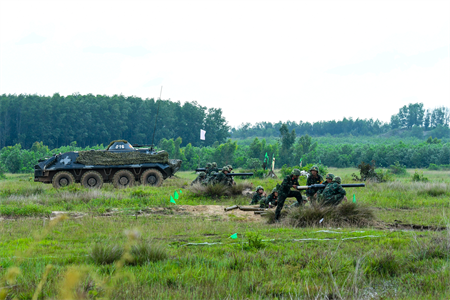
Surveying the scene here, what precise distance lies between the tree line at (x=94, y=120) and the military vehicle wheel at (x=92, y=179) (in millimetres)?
46011

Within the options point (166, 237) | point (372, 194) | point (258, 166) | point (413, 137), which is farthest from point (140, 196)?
point (413, 137)

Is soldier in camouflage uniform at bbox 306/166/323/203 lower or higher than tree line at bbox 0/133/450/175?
higher

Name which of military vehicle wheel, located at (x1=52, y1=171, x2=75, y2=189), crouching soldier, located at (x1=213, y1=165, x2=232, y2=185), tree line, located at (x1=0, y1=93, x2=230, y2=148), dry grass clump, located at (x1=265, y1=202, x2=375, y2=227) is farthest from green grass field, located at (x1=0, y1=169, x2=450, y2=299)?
tree line, located at (x1=0, y1=93, x2=230, y2=148)

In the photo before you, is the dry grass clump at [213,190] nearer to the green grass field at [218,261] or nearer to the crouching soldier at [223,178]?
the crouching soldier at [223,178]

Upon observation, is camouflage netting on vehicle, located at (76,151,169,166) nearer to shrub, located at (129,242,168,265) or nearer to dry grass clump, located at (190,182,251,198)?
dry grass clump, located at (190,182,251,198)

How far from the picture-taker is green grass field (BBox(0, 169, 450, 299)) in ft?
14.7

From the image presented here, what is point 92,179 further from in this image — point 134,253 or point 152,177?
point 134,253

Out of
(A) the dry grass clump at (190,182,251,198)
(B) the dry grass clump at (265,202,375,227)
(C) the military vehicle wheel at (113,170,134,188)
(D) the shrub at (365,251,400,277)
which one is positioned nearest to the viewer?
(D) the shrub at (365,251,400,277)

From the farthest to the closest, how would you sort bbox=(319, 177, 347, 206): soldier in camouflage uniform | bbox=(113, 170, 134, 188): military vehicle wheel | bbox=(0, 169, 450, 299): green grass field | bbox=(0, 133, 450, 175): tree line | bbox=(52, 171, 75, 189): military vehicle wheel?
bbox=(0, 133, 450, 175): tree line
bbox=(113, 170, 134, 188): military vehicle wheel
bbox=(52, 171, 75, 189): military vehicle wheel
bbox=(319, 177, 347, 206): soldier in camouflage uniform
bbox=(0, 169, 450, 299): green grass field

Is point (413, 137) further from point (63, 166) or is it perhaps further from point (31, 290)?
point (31, 290)

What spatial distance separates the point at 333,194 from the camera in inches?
422

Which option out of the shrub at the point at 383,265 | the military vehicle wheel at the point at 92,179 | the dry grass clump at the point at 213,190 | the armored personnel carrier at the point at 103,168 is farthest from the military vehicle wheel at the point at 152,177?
the shrub at the point at 383,265

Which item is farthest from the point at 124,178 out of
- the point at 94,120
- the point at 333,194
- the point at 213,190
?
the point at 94,120

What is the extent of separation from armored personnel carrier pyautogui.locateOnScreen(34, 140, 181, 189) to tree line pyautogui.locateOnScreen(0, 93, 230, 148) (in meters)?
45.5
